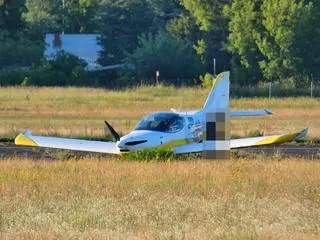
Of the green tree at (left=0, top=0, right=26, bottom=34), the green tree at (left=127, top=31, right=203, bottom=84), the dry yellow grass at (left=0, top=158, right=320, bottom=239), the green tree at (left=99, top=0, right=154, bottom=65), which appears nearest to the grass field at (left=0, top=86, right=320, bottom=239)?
the dry yellow grass at (left=0, top=158, right=320, bottom=239)

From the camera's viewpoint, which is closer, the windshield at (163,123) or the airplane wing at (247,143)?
the airplane wing at (247,143)

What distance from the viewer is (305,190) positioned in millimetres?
15984

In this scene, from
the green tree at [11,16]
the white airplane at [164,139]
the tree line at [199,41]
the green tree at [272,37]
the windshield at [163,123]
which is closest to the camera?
the white airplane at [164,139]

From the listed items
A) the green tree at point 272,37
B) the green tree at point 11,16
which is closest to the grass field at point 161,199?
the green tree at point 272,37

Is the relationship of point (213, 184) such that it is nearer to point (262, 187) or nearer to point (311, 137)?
point (262, 187)

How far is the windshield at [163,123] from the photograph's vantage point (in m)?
A: 24.3

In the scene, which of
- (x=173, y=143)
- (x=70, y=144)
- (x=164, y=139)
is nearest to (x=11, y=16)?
(x=70, y=144)

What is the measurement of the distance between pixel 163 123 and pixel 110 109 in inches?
948

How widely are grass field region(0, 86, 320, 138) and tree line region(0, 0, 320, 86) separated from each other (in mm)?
9951

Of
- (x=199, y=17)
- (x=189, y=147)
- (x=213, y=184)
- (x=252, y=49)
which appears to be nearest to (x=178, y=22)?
(x=199, y=17)

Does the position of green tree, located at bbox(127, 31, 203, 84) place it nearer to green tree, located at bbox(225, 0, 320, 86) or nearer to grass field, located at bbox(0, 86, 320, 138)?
green tree, located at bbox(225, 0, 320, 86)

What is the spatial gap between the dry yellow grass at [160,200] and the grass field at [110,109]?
508 inches

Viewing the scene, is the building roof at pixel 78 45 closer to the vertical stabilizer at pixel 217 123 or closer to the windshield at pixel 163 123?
the vertical stabilizer at pixel 217 123

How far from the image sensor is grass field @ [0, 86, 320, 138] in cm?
3634
